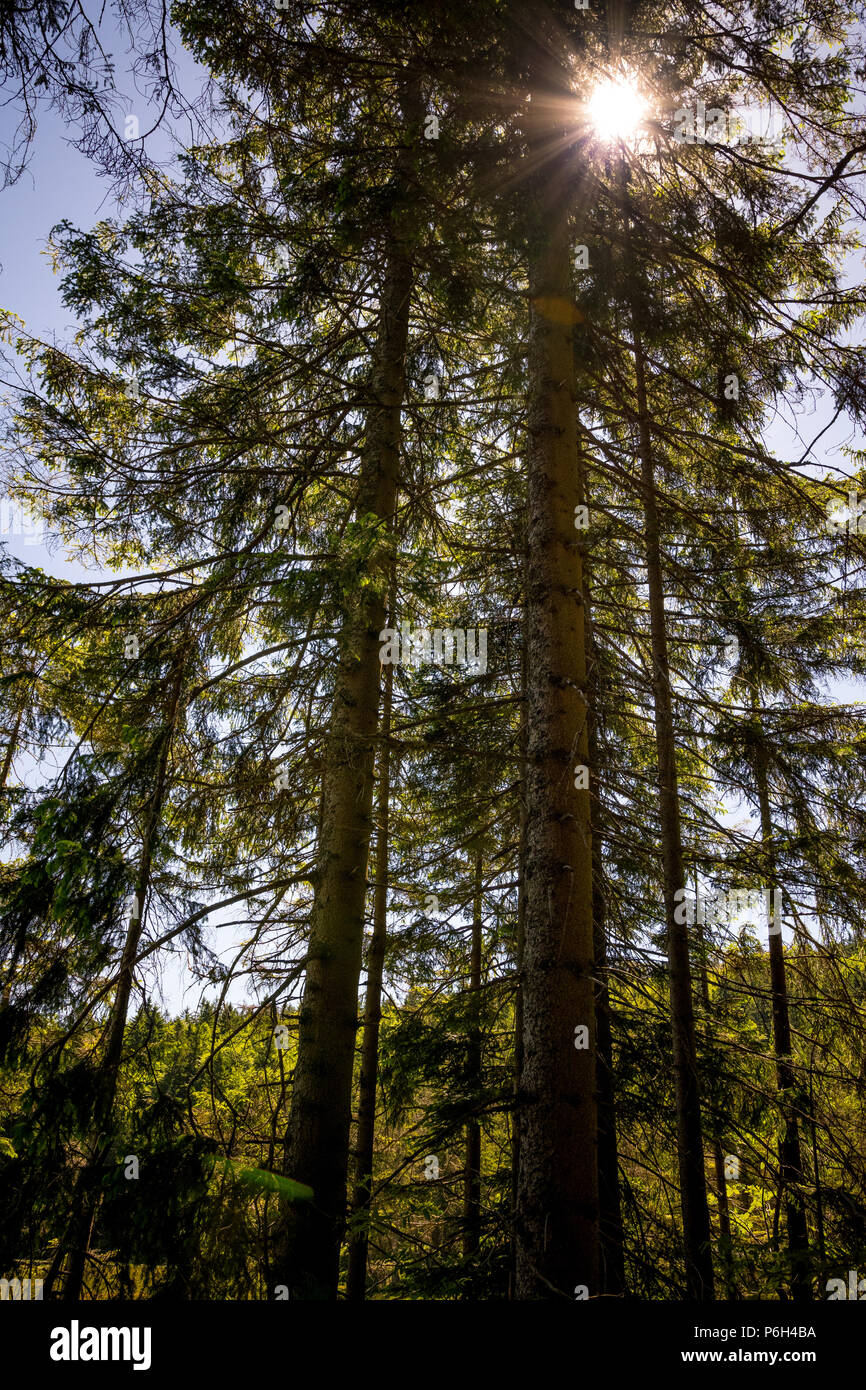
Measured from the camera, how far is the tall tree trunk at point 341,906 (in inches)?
166

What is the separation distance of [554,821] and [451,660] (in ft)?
9.73

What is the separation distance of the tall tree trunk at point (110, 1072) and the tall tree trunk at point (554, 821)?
6.61ft

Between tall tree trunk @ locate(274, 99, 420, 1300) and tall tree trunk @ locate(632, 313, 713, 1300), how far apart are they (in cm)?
205

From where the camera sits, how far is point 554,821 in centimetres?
364

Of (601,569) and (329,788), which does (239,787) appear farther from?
(601,569)

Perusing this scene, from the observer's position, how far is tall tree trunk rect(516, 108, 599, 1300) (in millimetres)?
3029

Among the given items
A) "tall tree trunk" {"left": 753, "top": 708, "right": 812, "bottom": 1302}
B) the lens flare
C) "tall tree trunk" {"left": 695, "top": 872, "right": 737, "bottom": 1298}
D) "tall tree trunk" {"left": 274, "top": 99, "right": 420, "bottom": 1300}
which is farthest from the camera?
the lens flare

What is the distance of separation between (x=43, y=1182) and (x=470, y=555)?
549 cm

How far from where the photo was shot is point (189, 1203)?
304 centimetres
